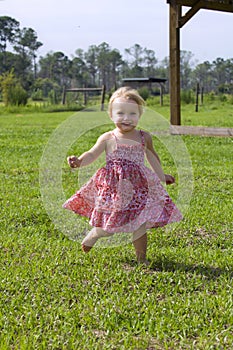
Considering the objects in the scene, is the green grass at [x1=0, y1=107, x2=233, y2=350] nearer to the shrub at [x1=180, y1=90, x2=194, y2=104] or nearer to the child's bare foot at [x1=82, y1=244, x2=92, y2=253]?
the child's bare foot at [x1=82, y1=244, x2=92, y2=253]

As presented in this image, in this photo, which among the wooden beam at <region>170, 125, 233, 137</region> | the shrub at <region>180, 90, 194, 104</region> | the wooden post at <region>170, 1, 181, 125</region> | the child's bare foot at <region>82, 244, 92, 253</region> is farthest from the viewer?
the shrub at <region>180, 90, 194, 104</region>

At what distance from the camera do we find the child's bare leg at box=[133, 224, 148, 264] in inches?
131

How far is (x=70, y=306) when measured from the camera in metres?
2.68

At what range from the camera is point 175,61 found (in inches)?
460

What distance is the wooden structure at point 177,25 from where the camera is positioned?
37.6 ft

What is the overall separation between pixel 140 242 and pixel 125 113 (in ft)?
2.50

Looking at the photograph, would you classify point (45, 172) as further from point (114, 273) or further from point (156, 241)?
point (114, 273)

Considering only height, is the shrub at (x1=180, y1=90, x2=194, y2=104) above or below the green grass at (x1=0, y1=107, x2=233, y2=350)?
above

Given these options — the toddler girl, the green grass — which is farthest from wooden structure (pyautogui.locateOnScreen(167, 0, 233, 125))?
the toddler girl

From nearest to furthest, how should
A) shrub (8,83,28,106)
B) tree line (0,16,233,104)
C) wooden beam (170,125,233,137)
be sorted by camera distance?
wooden beam (170,125,233,137) < shrub (8,83,28,106) < tree line (0,16,233,104)

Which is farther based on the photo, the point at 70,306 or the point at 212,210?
the point at 212,210

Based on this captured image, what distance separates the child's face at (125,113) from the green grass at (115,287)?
267mm

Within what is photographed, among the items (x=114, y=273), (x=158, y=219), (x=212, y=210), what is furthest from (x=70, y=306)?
(x=212, y=210)

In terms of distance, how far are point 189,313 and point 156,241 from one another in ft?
4.14
